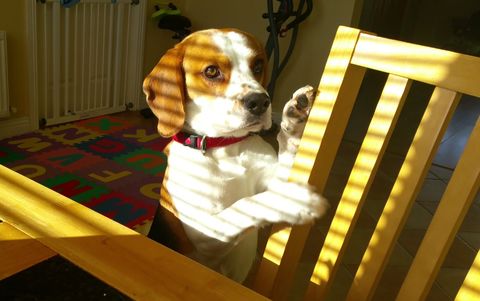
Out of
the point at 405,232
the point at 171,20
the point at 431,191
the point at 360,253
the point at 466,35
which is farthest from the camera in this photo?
the point at 466,35

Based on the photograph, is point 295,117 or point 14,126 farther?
point 14,126

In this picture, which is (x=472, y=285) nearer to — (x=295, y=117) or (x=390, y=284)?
(x=295, y=117)

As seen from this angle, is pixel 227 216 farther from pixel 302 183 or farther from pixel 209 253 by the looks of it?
pixel 302 183

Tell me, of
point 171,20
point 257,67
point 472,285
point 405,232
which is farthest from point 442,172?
point 472,285

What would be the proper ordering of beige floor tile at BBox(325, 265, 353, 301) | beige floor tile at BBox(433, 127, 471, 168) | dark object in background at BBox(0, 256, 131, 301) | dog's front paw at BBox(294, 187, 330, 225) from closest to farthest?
dark object in background at BBox(0, 256, 131, 301), dog's front paw at BBox(294, 187, 330, 225), beige floor tile at BBox(325, 265, 353, 301), beige floor tile at BBox(433, 127, 471, 168)

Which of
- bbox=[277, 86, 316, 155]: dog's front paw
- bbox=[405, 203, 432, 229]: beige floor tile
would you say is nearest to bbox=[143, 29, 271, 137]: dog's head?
bbox=[277, 86, 316, 155]: dog's front paw

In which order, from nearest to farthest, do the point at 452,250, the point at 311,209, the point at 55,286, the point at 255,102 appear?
the point at 55,286
the point at 311,209
the point at 255,102
the point at 452,250

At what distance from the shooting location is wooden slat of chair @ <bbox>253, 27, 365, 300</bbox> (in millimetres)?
729

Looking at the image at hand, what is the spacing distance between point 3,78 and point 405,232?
2405mm

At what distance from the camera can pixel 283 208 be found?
88 cm

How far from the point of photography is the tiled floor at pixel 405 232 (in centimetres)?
188

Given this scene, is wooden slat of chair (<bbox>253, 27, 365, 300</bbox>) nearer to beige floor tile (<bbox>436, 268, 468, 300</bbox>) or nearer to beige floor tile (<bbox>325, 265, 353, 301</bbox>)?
beige floor tile (<bbox>325, 265, 353, 301</bbox>)

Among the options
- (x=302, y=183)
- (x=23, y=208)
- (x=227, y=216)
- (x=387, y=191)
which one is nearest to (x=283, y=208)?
(x=302, y=183)

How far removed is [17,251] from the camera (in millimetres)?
603
